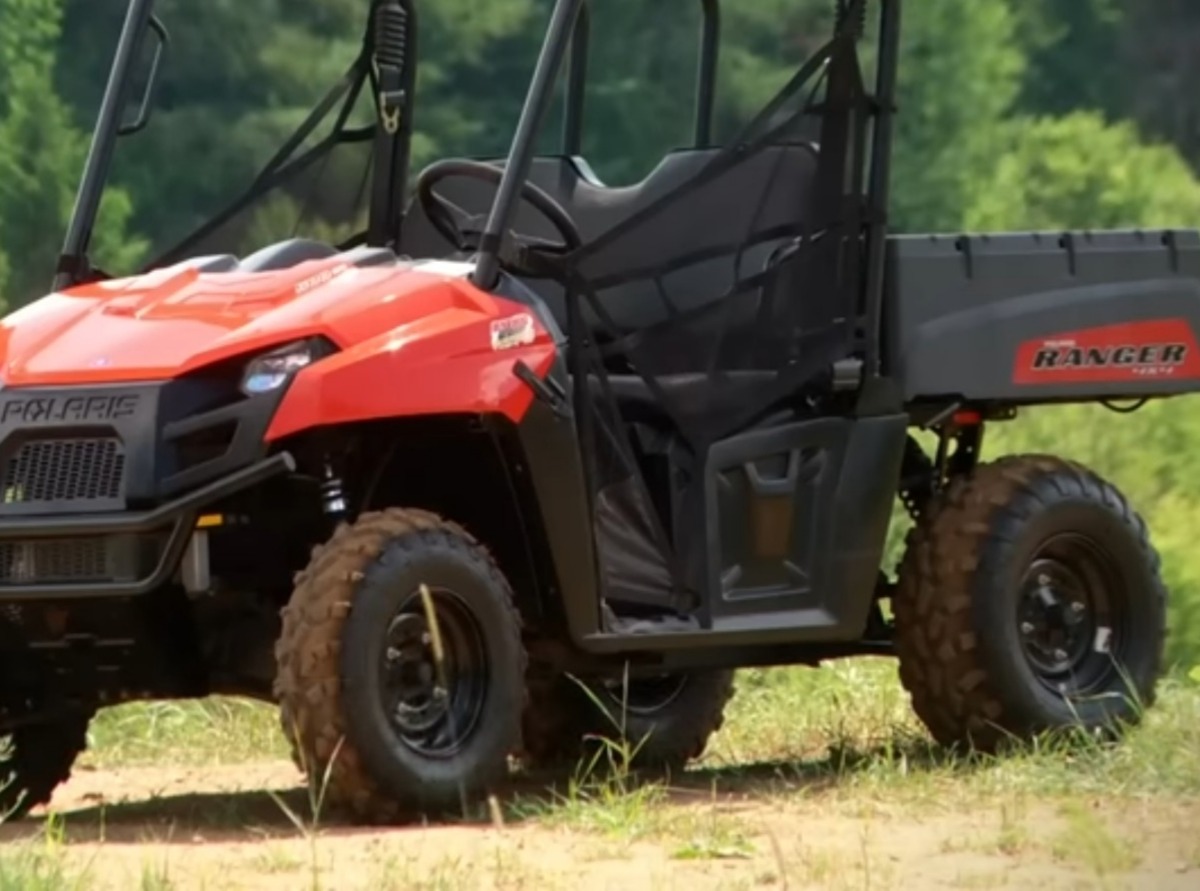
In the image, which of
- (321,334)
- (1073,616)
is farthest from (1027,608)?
(321,334)

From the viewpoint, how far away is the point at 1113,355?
411 inches

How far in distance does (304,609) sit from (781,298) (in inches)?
78.2

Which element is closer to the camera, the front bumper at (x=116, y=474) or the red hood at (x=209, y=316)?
the front bumper at (x=116, y=474)

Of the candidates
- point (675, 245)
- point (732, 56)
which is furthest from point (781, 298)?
point (732, 56)

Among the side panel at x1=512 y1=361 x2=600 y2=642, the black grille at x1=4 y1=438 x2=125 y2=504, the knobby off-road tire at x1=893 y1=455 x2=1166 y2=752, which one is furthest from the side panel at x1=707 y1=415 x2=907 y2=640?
the black grille at x1=4 y1=438 x2=125 y2=504

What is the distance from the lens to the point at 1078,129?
48.3 metres

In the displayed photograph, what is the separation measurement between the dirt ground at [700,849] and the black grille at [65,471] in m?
0.76

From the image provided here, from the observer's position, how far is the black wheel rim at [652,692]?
1084cm

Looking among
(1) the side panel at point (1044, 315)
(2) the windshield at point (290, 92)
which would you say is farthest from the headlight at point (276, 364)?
(2) the windshield at point (290, 92)

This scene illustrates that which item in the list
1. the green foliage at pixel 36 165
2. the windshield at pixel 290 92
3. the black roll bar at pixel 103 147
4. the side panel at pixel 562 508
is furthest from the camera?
the green foliage at pixel 36 165

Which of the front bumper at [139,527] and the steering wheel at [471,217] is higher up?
the steering wheel at [471,217]

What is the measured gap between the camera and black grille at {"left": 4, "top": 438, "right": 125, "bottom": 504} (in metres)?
8.67

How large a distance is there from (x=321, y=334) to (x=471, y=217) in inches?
54.8

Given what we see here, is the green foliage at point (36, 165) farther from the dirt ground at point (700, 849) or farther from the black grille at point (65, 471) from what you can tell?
the dirt ground at point (700, 849)
